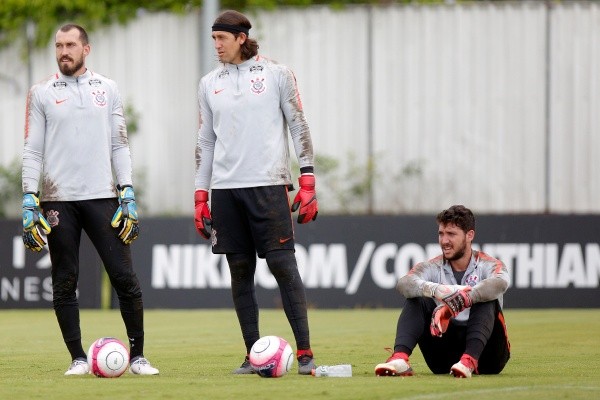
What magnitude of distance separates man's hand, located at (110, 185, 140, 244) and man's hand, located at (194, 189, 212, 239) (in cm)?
40

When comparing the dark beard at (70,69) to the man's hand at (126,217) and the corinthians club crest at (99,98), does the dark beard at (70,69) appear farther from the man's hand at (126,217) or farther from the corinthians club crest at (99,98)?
the man's hand at (126,217)

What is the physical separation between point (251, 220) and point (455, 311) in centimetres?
141

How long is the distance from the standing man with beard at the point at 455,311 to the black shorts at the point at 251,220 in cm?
83

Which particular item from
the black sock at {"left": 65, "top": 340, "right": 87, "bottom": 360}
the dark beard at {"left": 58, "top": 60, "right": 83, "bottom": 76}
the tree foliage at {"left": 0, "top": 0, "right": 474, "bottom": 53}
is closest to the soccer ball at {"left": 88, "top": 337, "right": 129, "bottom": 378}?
the black sock at {"left": 65, "top": 340, "right": 87, "bottom": 360}

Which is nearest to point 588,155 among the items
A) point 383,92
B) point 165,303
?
point 383,92

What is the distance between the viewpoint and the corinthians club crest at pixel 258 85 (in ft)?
27.2

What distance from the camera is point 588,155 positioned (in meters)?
19.3

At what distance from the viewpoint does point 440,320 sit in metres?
7.83

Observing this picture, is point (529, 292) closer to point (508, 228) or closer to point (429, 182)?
point (508, 228)

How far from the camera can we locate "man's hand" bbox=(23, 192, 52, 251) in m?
8.27

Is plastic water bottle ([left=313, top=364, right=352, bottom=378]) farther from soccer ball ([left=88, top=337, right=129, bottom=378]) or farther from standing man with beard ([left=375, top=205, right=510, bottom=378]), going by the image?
soccer ball ([left=88, top=337, right=129, bottom=378])

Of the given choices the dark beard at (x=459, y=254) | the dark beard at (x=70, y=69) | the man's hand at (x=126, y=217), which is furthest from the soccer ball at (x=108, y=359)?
the dark beard at (x=459, y=254)

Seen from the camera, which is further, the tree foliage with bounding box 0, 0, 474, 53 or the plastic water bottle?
the tree foliage with bounding box 0, 0, 474, 53

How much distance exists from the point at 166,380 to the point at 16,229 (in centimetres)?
911
